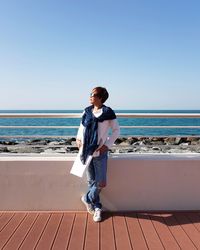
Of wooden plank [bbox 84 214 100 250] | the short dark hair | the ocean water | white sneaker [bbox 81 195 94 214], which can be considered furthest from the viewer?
the ocean water

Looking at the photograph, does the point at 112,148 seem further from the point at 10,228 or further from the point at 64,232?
the point at 10,228

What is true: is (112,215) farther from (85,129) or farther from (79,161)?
(85,129)

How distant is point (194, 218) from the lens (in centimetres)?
342

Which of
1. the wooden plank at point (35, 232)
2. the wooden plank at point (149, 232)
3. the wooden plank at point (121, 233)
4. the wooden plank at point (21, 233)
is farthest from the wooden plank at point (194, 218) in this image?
the wooden plank at point (21, 233)

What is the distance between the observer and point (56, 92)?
45.3m

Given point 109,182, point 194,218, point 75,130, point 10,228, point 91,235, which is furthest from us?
point 75,130

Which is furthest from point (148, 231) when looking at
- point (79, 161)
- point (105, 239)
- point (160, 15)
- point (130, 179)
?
point (160, 15)

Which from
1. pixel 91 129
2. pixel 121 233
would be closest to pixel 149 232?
pixel 121 233

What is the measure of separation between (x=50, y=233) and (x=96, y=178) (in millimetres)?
769

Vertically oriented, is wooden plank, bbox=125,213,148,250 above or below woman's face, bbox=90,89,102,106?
below

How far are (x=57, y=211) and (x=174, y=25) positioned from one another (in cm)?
831

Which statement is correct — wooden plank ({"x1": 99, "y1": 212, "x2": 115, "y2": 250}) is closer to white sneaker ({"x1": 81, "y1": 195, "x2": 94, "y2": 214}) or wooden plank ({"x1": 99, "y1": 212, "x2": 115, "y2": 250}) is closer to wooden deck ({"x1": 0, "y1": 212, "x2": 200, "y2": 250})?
wooden deck ({"x1": 0, "y1": 212, "x2": 200, "y2": 250})

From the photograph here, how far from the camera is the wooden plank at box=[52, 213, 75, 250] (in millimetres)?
2752

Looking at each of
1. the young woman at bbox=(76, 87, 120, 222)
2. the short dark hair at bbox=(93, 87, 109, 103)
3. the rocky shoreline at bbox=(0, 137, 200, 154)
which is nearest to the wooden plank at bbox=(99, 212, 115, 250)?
the young woman at bbox=(76, 87, 120, 222)
